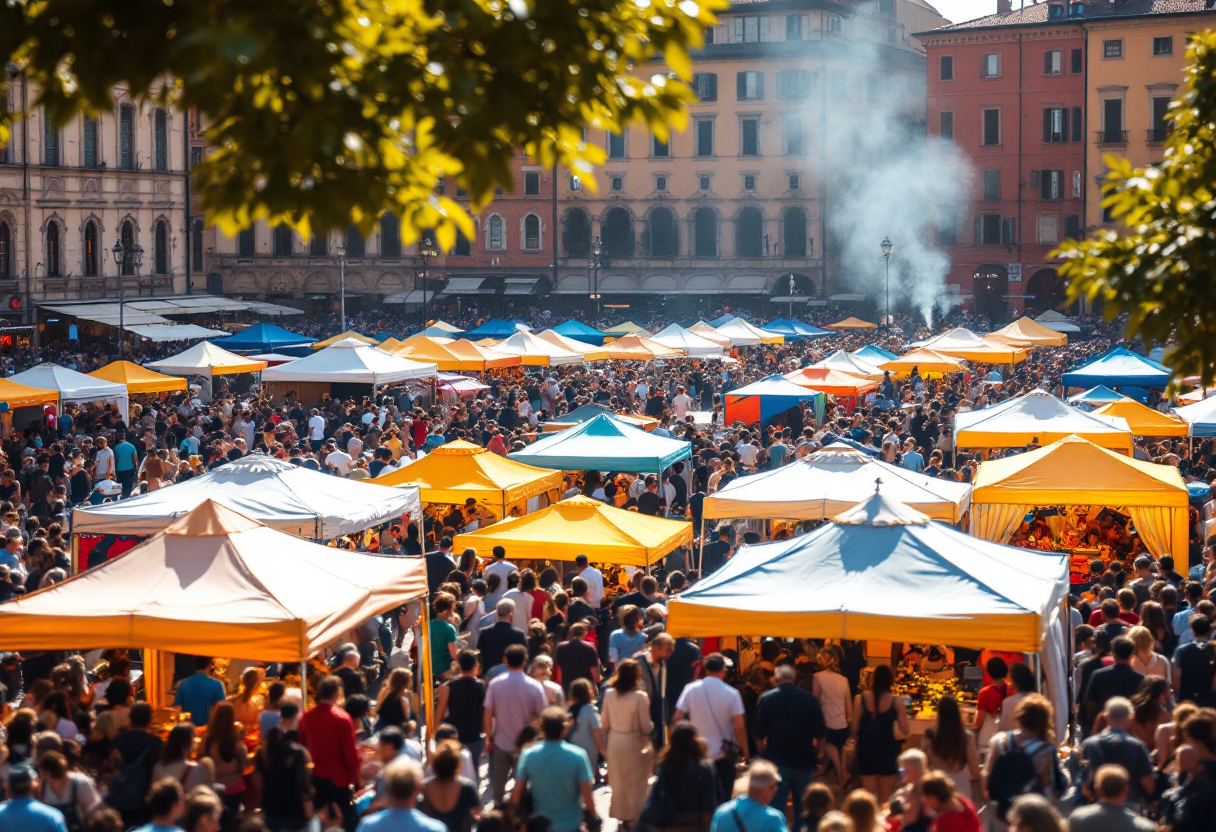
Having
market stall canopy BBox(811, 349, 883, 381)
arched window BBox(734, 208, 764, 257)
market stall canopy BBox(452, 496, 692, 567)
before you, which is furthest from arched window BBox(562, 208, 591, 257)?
market stall canopy BBox(452, 496, 692, 567)

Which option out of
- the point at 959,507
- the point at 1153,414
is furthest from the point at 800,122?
the point at 959,507

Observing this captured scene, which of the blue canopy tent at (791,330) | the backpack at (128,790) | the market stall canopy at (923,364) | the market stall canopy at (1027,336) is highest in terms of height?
the blue canopy tent at (791,330)

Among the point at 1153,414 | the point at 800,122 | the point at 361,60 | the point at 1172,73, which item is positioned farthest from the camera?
the point at 800,122

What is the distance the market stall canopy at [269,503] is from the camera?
1315 cm

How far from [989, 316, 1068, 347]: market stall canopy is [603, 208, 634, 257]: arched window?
3559cm

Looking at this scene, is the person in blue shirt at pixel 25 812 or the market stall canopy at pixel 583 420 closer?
the person in blue shirt at pixel 25 812

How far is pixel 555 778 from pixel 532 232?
2645 inches

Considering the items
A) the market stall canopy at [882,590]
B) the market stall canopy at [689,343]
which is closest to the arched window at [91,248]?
the market stall canopy at [689,343]

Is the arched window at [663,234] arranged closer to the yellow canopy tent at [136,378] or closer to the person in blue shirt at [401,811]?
the yellow canopy tent at [136,378]

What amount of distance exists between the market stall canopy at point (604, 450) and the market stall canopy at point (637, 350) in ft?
49.8

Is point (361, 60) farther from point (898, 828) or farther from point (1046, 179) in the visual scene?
point (1046, 179)

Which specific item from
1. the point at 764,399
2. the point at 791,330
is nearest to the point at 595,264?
the point at 791,330

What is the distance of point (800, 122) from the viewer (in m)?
69.6

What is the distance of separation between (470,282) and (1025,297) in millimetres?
27868
